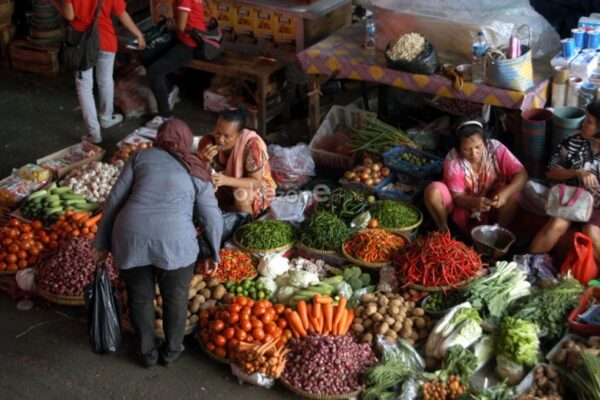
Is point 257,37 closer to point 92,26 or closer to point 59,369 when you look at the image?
point 92,26

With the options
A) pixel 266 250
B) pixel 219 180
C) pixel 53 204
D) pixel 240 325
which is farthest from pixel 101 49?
pixel 240 325

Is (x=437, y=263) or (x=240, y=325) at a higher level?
(x=437, y=263)

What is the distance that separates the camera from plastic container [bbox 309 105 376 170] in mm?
7320

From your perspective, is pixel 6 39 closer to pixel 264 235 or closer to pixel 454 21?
pixel 264 235

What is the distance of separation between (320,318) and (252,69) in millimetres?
3657

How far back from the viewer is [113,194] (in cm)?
484

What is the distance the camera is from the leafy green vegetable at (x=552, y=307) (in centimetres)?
498

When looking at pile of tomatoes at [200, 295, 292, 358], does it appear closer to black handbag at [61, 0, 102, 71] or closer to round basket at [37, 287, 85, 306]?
round basket at [37, 287, 85, 306]

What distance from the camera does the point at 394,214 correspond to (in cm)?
611

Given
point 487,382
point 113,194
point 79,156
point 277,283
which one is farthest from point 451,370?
point 79,156

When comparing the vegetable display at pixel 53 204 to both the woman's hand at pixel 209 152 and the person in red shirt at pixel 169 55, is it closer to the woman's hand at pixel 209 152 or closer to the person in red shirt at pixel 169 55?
the woman's hand at pixel 209 152

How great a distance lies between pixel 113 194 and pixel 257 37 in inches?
161

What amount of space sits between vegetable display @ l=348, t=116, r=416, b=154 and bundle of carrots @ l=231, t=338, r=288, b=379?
2.47 m

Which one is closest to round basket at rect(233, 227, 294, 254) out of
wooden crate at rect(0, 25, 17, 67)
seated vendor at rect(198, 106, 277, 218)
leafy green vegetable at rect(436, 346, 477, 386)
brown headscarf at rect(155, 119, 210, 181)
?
seated vendor at rect(198, 106, 277, 218)
